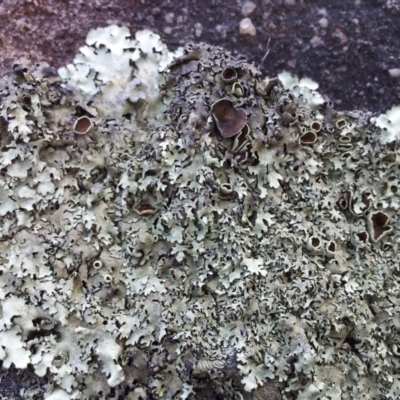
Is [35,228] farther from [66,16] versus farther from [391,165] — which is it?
[391,165]

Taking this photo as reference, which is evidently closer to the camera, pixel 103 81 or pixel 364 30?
pixel 103 81

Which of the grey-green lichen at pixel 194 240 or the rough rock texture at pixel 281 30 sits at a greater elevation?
the rough rock texture at pixel 281 30

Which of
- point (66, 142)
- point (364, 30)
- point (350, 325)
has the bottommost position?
point (350, 325)

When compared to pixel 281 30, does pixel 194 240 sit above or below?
below

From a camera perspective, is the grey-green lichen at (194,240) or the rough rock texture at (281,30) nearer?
the grey-green lichen at (194,240)

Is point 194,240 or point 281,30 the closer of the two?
point 194,240

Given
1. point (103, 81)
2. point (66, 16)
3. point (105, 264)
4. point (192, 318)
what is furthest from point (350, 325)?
point (66, 16)
